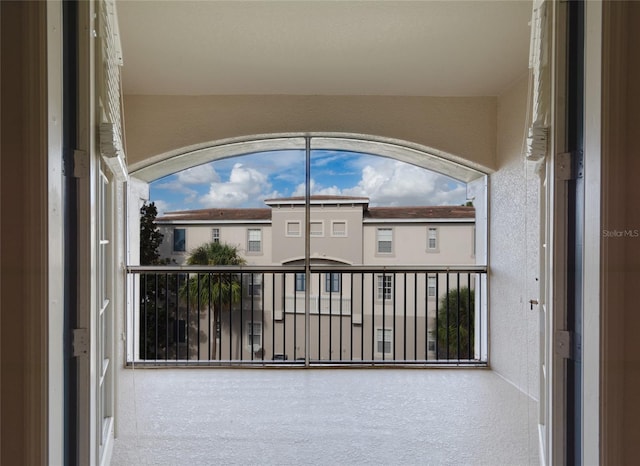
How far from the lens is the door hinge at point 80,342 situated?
1334 mm

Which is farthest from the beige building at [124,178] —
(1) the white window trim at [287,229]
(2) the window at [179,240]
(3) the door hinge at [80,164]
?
(2) the window at [179,240]

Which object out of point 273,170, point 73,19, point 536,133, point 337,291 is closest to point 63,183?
point 73,19

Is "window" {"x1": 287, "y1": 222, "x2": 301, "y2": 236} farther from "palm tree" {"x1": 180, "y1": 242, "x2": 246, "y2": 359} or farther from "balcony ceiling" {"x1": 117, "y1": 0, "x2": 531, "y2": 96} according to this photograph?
"balcony ceiling" {"x1": 117, "y1": 0, "x2": 531, "y2": 96}

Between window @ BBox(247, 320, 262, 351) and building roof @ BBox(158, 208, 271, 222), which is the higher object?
building roof @ BBox(158, 208, 271, 222)

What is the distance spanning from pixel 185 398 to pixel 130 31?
226cm

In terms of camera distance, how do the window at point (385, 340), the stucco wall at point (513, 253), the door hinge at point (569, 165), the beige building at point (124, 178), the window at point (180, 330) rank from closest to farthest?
1. the beige building at point (124, 178)
2. the door hinge at point (569, 165)
3. the stucco wall at point (513, 253)
4. the window at point (180, 330)
5. the window at point (385, 340)

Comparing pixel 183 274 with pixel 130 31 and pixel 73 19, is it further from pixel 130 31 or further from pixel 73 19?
pixel 73 19

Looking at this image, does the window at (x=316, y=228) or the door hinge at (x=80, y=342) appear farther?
the window at (x=316, y=228)

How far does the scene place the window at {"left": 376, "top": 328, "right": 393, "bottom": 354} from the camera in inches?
158

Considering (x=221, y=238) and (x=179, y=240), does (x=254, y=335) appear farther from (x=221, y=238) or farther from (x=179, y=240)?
(x=179, y=240)

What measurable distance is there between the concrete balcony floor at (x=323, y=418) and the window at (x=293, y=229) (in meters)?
1.11
